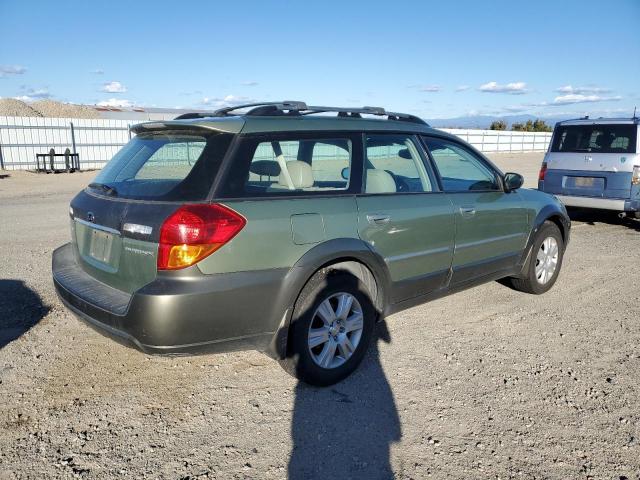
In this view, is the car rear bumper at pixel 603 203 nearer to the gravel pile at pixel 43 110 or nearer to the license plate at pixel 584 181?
the license plate at pixel 584 181

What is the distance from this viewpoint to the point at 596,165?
8.55 metres

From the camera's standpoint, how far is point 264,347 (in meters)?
3.17

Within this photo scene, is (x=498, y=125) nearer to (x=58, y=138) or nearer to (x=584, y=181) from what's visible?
(x=58, y=138)

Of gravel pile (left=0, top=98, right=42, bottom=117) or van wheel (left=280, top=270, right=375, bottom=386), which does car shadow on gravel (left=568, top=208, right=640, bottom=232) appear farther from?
gravel pile (left=0, top=98, right=42, bottom=117)

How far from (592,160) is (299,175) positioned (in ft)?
23.1

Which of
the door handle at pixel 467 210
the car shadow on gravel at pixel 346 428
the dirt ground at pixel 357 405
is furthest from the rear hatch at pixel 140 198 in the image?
the door handle at pixel 467 210

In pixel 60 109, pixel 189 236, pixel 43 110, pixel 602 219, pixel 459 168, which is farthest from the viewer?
pixel 60 109

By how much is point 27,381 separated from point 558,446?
3.33m

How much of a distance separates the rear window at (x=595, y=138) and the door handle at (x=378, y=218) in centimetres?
654

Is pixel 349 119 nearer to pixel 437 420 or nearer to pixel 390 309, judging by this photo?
pixel 390 309

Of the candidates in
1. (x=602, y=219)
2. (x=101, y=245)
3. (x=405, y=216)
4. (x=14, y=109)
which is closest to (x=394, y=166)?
(x=405, y=216)

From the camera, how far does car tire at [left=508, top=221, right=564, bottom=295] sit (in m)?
5.20

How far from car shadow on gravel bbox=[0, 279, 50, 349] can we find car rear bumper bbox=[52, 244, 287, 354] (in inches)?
54.2

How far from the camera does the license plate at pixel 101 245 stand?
3.12 meters
